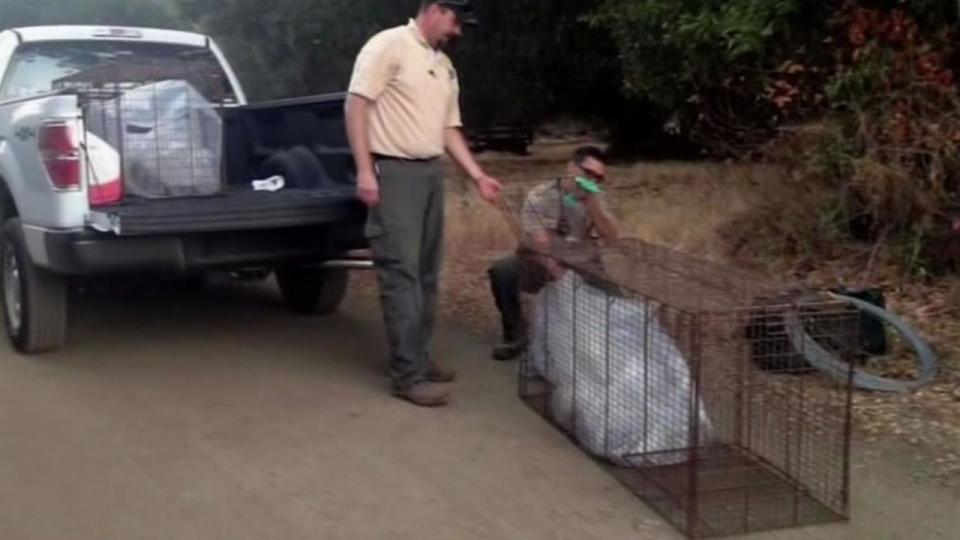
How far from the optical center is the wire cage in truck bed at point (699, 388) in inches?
206

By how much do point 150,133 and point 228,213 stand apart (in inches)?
29.0

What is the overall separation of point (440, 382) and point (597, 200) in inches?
47.9

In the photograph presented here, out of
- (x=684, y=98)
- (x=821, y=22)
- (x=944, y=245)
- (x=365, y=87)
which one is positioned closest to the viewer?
(x=365, y=87)

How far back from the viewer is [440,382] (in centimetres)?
708

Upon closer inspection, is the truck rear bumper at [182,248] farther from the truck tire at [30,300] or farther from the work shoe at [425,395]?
the work shoe at [425,395]

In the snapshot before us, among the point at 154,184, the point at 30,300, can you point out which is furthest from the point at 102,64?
the point at 30,300

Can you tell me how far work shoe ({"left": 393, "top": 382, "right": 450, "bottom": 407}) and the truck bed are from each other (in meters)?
1.10

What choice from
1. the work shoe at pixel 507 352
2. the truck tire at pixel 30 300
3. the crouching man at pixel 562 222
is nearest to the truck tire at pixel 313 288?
the work shoe at pixel 507 352

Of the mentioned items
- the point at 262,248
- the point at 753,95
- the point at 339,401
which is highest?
the point at 753,95

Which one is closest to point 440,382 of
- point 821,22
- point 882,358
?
point 882,358

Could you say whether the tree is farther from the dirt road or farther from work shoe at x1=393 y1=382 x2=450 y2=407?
work shoe at x1=393 y1=382 x2=450 y2=407

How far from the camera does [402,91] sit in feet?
21.5

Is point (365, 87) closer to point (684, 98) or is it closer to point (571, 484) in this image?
point (571, 484)

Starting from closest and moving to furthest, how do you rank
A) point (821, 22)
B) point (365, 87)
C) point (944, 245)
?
point (365, 87) → point (944, 245) → point (821, 22)
